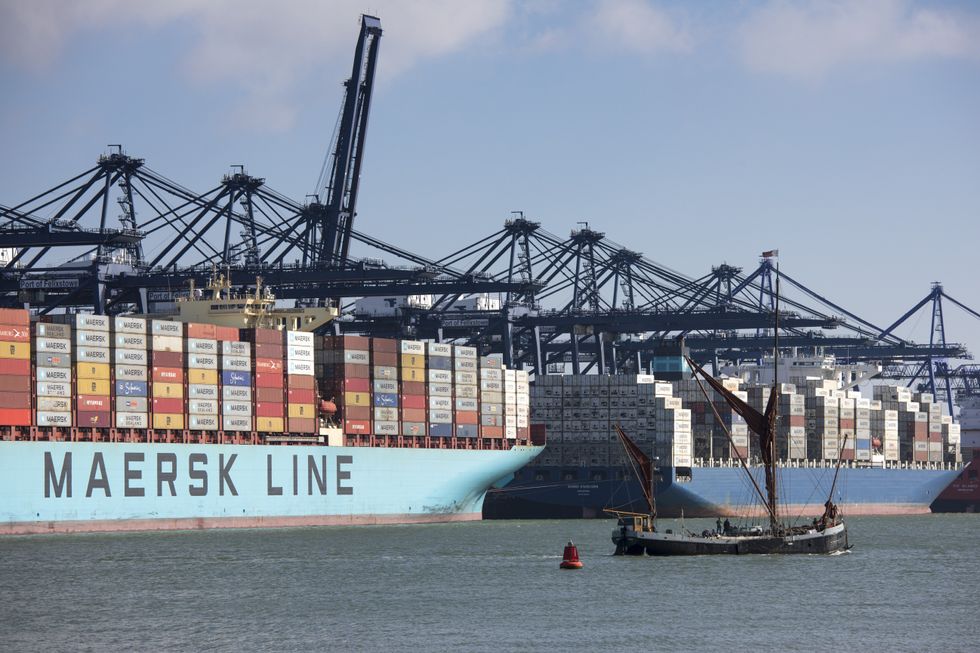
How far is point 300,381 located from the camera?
271 feet

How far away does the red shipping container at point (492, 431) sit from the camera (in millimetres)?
92981

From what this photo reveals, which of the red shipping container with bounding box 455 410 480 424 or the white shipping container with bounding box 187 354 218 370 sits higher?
the white shipping container with bounding box 187 354 218 370

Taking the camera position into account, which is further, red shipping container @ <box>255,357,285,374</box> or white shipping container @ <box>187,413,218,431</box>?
red shipping container @ <box>255,357,285,374</box>

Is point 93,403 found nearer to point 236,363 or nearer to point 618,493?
point 236,363

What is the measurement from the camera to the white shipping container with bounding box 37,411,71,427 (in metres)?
70.4

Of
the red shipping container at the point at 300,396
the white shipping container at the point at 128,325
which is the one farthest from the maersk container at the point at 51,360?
the red shipping container at the point at 300,396

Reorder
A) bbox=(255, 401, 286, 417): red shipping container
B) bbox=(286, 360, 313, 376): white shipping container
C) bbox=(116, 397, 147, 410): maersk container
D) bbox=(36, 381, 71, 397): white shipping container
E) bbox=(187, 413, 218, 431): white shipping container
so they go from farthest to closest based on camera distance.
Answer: bbox=(286, 360, 313, 376): white shipping container < bbox=(255, 401, 286, 417): red shipping container < bbox=(187, 413, 218, 431): white shipping container < bbox=(116, 397, 147, 410): maersk container < bbox=(36, 381, 71, 397): white shipping container

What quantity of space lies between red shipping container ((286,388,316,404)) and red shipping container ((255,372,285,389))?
0.61 metres

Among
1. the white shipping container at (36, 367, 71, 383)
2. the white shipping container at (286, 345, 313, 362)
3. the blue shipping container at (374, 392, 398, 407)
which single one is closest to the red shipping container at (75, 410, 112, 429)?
the white shipping container at (36, 367, 71, 383)

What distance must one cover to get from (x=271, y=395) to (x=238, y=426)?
2966mm

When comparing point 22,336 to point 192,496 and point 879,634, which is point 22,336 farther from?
point 879,634

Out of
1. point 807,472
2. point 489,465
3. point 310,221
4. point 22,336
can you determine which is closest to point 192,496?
point 22,336

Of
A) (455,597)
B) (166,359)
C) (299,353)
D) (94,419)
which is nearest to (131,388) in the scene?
(166,359)

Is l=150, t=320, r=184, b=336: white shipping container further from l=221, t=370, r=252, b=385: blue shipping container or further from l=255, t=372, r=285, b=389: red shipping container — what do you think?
l=255, t=372, r=285, b=389: red shipping container
